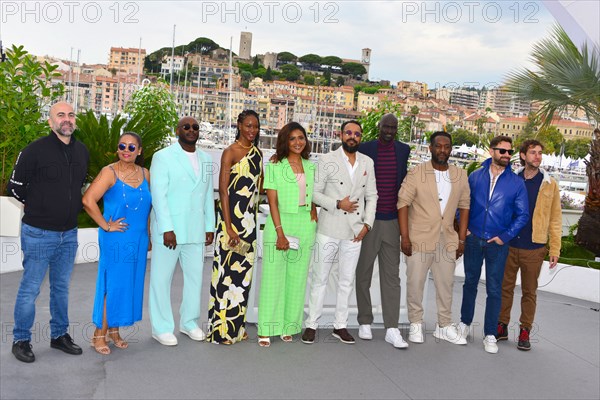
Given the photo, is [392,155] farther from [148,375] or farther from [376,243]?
[148,375]

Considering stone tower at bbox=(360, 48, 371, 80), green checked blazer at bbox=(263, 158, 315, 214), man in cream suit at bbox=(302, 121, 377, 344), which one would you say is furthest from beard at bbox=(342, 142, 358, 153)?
stone tower at bbox=(360, 48, 371, 80)

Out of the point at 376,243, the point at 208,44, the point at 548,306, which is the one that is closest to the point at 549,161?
the point at 548,306

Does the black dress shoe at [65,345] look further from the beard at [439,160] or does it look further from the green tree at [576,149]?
the green tree at [576,149]

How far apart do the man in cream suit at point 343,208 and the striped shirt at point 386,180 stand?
10cm

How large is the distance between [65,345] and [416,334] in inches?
87.6

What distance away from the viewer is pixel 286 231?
3.92m

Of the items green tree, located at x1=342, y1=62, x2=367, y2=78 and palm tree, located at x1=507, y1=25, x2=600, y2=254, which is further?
green tree, located at x1=342, y1=62, x2=367, y2=78

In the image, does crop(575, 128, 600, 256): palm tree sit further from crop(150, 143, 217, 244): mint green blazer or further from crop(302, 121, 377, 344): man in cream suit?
crop(150, 143, 217, 244): mint green blazer

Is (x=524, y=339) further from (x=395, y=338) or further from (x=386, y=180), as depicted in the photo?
(x=386, y=180)

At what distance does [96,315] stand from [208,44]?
98200 mm

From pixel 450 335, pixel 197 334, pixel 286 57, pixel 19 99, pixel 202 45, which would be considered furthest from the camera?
pixel 286 57

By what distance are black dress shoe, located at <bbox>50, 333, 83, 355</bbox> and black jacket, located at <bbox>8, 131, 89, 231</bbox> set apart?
65cm

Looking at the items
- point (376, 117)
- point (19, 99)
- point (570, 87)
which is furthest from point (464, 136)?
point (19, 99)

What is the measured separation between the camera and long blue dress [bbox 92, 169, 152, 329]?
354 cm
